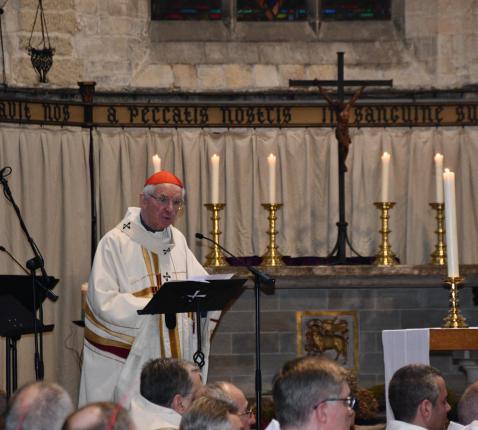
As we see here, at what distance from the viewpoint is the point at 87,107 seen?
1208 centimetres

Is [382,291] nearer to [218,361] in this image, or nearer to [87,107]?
[218,361]

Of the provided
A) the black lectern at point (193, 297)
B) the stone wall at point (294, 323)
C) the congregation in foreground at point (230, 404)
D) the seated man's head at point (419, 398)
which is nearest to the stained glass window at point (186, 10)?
the stone wall at point (294, 323)

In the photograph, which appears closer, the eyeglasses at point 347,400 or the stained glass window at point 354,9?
the eyeglasses at point 347,400

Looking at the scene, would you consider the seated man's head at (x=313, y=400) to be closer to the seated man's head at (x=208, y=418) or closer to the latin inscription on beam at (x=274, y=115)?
the seated man's head at (x=208, y=418)

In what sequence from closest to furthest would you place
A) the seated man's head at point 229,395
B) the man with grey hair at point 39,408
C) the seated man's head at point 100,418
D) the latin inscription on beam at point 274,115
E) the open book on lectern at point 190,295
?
the seated man's head at point 100,418
the man with grey hair at point 39,408
the seated man's head at point 229,395
the open book on lectern at point 190,295
the latin inscription on beam at point 274,115

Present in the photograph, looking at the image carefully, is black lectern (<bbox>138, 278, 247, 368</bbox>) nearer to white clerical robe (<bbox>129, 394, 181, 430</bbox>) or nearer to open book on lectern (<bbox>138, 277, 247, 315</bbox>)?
open book on lectern (<bbox>138, 277, 247, 315</bbox>)

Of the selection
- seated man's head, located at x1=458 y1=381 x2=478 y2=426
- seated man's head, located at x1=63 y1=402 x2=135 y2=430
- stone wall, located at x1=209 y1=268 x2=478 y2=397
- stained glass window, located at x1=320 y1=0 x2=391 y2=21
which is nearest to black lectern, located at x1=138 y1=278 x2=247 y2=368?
seated man's head, located at x1=458 y1=381 x2=478 y2=426

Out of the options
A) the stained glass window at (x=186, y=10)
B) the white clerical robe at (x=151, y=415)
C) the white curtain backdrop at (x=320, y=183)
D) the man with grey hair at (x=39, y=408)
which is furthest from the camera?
the stained glass window at (x=186, y=10)

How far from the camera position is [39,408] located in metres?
4.29

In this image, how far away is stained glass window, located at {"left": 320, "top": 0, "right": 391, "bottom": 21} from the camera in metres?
13.4

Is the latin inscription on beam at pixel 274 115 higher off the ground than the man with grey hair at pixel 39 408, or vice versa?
the latin inscription on beam at pixel 274 115

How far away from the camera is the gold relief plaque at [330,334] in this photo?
410 inches

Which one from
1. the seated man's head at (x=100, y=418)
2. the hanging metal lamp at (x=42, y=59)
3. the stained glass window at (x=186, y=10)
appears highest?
the stained glass window at (x=186, y=10)

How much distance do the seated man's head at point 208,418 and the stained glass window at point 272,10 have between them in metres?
9.19
